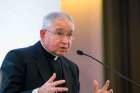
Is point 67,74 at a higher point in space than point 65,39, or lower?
lower

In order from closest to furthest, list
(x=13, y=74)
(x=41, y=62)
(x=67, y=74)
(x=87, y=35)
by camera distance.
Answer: (x=13, y=74) → (x=41, y=62) → (x=67, y=74) → (x=87, y=35)

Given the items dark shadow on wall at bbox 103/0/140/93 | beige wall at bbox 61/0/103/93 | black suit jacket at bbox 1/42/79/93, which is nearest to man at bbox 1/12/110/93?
black suit jacket at bbox 1/42/79/93

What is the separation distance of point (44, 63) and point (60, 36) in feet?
0.73

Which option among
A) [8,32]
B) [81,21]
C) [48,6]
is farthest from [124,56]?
[8,32]

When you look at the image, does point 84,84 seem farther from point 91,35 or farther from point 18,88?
point 18,88

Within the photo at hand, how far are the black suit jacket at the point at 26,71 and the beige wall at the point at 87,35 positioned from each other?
2.85 feet

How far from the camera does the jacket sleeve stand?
196cm

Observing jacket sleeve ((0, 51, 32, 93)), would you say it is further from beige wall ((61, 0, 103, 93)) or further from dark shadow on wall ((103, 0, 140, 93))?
dark shadow on wall ((103, 0, 140, 93))

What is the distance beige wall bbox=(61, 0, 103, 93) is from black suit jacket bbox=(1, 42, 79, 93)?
0.87 meters

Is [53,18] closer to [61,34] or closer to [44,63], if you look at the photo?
[61,34]

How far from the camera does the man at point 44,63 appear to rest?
198 centimetres

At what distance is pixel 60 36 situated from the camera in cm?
211

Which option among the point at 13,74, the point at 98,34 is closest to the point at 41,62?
the point at 13,74

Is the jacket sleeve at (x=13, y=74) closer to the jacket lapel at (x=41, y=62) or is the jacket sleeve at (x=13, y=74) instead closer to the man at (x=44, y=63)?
the man at (x=44, y=63)
